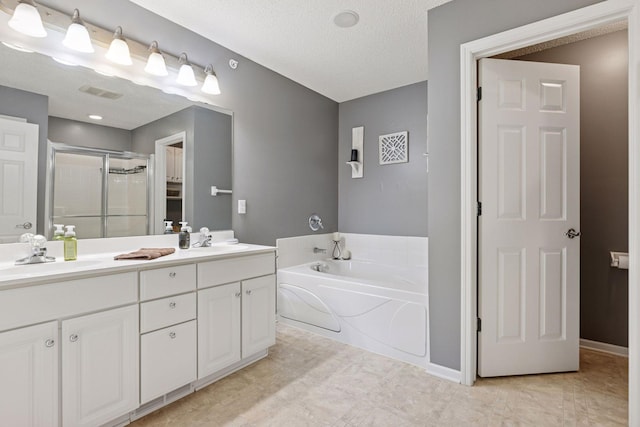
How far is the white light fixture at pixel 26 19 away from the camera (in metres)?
1.55

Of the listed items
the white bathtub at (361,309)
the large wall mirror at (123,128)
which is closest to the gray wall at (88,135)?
the large wall mirror at (123,128)

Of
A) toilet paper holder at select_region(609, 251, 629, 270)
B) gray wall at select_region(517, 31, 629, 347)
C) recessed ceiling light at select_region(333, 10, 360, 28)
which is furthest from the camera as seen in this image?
gray wall at select_region(517, 31, 629, 347)

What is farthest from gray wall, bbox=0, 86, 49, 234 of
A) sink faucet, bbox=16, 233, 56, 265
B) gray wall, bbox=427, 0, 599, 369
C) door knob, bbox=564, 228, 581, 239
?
door knob, bbox=564, 228, 581, 239

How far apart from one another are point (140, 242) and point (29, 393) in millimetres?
975

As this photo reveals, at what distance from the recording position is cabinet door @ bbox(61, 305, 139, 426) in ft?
4.34

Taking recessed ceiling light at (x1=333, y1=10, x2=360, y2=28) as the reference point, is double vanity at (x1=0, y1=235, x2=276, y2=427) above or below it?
below

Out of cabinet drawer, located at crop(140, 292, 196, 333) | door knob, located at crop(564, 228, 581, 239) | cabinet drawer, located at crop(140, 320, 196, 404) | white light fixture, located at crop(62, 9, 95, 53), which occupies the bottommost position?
cabinet drawer, located at crop(140, 320, 196, 404)

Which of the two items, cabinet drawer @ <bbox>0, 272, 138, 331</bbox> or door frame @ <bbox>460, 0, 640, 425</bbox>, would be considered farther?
door frame @ <bbox>460, 0, 640, 425</bbox>

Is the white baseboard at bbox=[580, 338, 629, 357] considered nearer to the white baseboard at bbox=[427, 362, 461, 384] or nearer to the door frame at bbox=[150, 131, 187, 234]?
the white baseboard at bbox=[427, 362, 461, 384]

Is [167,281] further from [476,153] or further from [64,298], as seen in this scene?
[476,153]

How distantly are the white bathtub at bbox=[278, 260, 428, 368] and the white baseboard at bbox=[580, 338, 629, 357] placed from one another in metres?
1.32

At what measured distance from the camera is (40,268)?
4.60ft

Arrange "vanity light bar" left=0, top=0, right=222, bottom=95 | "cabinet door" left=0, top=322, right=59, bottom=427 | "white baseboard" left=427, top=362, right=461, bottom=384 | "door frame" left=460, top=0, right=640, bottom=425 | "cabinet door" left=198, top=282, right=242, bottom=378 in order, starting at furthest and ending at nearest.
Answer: "white baseboard" left=427, top=362, right=461, bottom=384 < "cabinet door" left=198, top=282, right=242, bottom=378 < "vanity light bar" left=0, top=0, right=222, bottom=95 < "door frame" left=460, top=0, right=640, bottom=425 < "cabinet door" left=0, top=322, right=59, bottom=427
